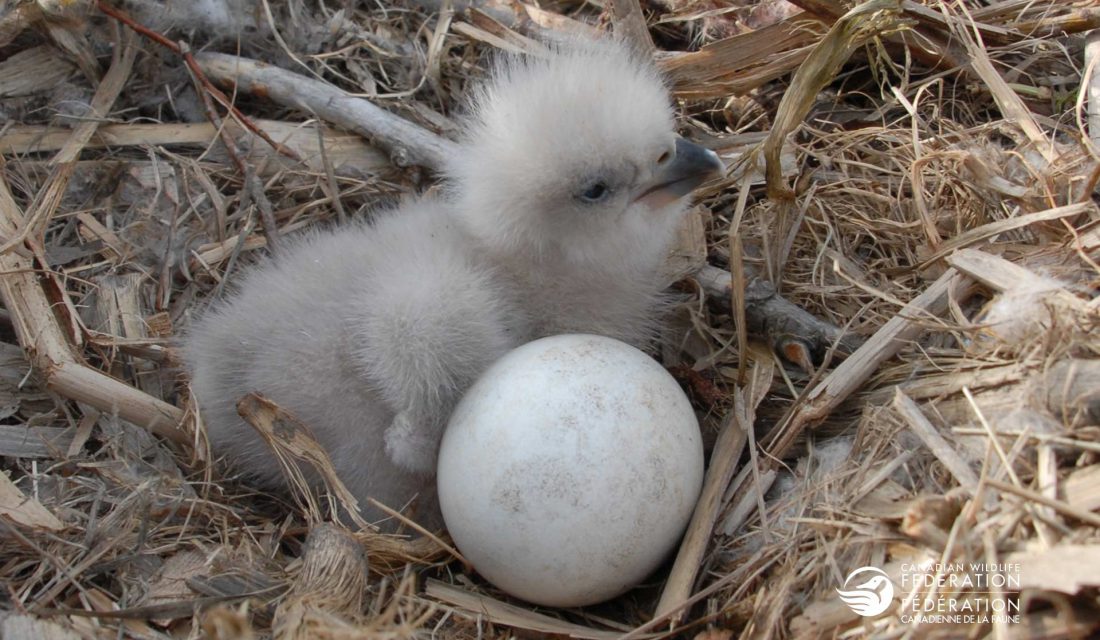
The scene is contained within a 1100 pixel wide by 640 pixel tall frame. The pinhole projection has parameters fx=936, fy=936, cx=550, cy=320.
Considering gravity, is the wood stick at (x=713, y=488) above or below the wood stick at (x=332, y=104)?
below

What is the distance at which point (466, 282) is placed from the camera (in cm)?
210

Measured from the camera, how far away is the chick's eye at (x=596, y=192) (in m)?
2.10

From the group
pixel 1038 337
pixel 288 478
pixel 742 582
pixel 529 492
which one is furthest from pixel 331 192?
pixel 1038 337


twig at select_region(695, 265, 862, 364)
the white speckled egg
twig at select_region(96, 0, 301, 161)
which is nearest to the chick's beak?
twig at select_region(695, 265, 862, 364)

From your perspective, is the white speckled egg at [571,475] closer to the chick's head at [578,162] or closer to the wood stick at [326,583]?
the wood stick at [326,583]

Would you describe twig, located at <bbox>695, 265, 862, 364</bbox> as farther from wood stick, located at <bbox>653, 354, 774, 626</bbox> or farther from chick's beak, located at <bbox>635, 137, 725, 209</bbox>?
chick's beak, located at <bbox>635, 137, 725, 209</bbox>

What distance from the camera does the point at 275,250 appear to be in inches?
96.7

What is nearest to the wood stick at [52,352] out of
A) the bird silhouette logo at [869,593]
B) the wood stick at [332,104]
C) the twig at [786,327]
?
the wood stick at [332,104]

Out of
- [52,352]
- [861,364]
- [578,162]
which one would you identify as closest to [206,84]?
[52,352]

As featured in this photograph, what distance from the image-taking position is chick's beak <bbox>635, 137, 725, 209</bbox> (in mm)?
2113

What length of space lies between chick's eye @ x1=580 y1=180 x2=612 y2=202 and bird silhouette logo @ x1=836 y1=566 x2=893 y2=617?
0.97m

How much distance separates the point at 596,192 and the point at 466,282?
36 cm

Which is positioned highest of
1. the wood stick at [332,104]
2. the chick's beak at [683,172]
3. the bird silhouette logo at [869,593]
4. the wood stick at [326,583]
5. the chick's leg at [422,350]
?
the wood stick at [332,104]

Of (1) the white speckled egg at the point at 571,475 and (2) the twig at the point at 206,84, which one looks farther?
(2) the twig at the point at 206,84
